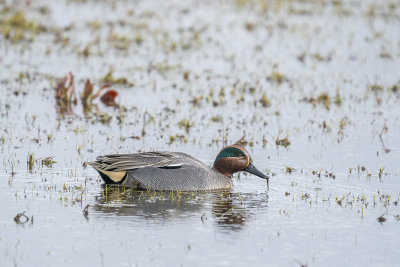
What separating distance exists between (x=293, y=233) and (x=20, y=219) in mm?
2857

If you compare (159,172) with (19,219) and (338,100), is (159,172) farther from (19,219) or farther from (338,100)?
(338,100)

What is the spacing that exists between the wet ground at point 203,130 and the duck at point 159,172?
20 cm

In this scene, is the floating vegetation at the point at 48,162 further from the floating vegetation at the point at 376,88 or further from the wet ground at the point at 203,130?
the floating vegetation at the point at 376,88

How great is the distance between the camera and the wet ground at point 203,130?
8.38 m

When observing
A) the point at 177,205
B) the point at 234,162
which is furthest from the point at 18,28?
the point at 177,205

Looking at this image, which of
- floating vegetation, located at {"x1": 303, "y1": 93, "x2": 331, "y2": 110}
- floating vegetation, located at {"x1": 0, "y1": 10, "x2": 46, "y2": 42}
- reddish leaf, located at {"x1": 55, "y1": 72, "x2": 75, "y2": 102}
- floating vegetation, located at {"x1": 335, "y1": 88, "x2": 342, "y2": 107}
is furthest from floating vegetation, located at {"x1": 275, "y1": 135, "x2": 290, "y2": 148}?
floating vegetation, located at {"x1": 0, "y1": 10, "x2": 46, "y2": 42}

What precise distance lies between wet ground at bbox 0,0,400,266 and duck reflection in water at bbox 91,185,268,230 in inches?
1.0

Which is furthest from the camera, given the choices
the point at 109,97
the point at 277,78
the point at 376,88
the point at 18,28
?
the point at 18,28

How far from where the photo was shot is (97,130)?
546 inches

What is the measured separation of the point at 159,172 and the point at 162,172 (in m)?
0.04

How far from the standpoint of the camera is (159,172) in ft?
35.2

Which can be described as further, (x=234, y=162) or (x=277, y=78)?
Result: (x=277, y=78)

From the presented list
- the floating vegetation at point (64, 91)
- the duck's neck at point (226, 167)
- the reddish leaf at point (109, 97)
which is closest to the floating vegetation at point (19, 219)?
the duck's neck at point (226, 167)

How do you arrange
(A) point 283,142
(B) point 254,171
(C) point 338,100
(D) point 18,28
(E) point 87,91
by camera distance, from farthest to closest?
(D) point 18,28 < (C) point 338,100 < (E) point 87,91 < (A) point 283,142 < (B) point 254,171
